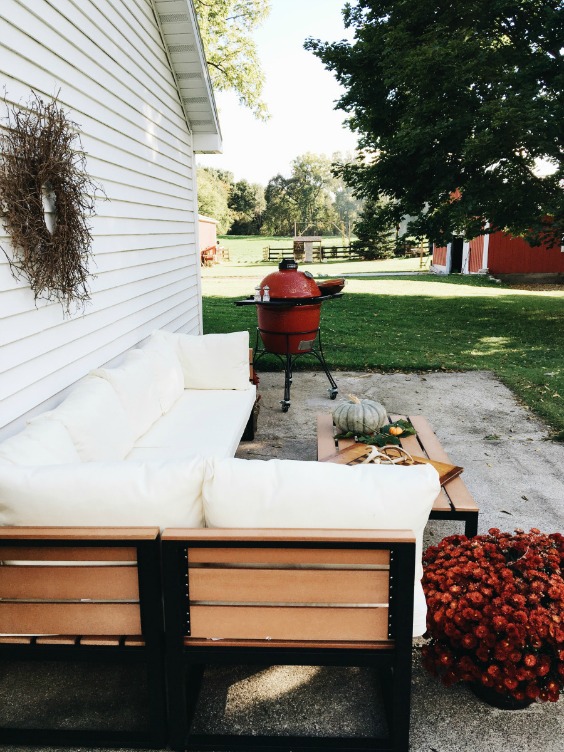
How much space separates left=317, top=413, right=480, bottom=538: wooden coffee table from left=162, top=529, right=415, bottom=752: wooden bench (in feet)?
3.47

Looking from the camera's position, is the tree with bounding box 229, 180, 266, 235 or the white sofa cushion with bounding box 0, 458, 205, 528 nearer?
the white sofa cushion with bounding box 0, 458, 205, 528

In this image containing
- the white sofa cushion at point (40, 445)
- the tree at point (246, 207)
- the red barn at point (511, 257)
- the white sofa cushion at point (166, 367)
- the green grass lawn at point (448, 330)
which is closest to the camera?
the white sofa cushion at point (40, 445)

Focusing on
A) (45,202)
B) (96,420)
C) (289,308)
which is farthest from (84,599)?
(289,308)

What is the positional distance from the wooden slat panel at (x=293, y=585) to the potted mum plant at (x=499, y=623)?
463 millimetres

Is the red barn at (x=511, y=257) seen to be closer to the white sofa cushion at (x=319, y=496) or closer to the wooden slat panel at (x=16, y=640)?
the white sofa cushion at (x=319, y=496)

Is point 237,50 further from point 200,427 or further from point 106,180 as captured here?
point 200,427

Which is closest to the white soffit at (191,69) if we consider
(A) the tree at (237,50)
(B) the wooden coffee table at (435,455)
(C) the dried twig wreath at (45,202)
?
(C) the dried twig wreath at (45,202)

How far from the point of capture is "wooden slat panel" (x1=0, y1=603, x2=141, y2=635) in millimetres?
2094

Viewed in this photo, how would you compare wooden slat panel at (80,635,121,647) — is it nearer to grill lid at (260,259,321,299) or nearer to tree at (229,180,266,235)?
grill lid at (260,259,321,299)

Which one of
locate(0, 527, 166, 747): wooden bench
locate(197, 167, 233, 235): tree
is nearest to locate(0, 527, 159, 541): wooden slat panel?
locate(0, 527, 166, 747): wooden bench

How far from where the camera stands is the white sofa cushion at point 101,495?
2076 mm

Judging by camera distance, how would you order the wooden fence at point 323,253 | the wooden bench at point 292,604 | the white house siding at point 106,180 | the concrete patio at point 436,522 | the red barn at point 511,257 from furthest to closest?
the wooden fence at point 323,253 → the red barn at point 511,257 → the white house siding at point 106,180 → the concrete patio at point 436,522 → the wooden bench at point 292,604

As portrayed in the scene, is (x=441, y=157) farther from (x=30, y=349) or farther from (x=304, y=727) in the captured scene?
(x=304, y=727)

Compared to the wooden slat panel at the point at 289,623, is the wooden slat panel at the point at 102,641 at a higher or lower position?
lower
